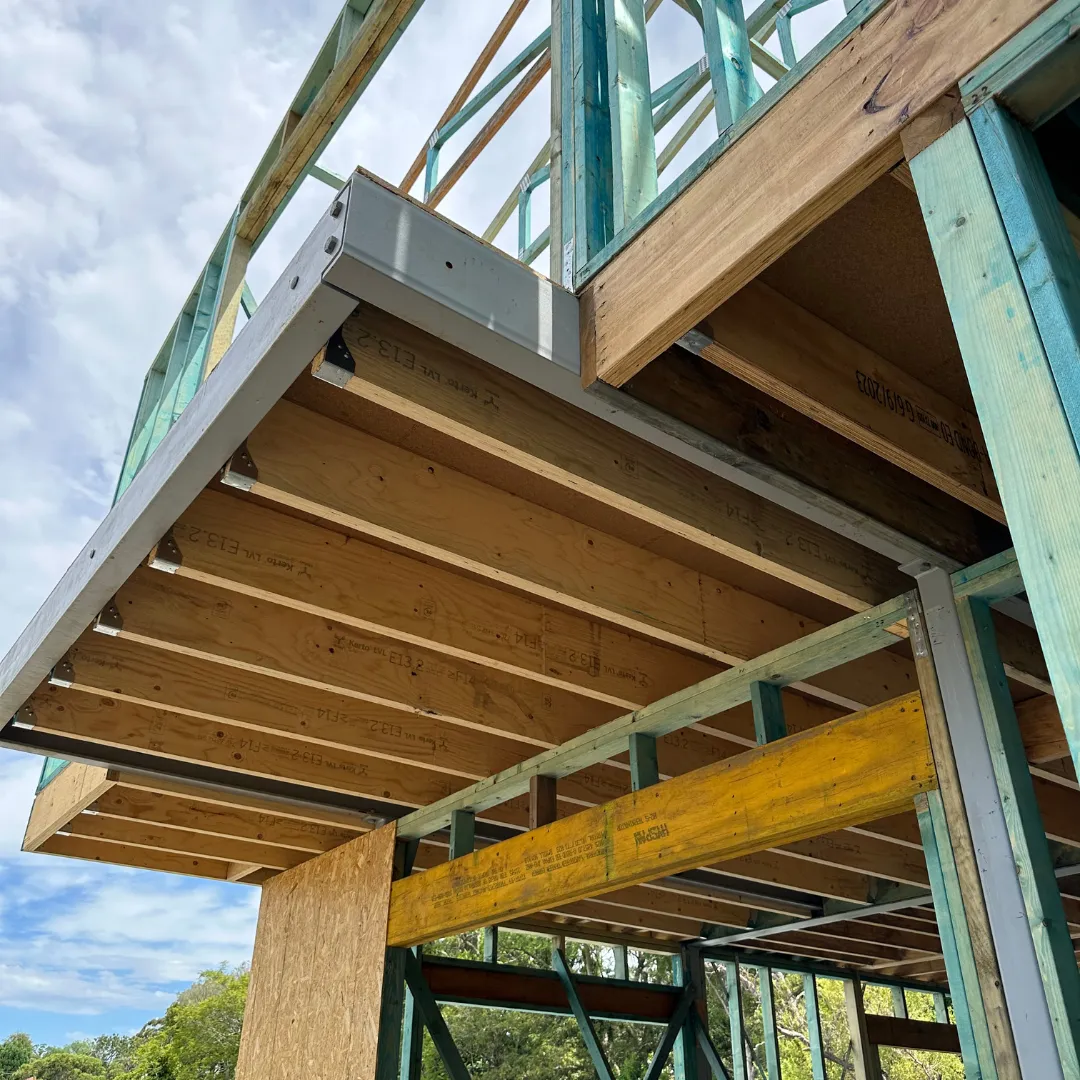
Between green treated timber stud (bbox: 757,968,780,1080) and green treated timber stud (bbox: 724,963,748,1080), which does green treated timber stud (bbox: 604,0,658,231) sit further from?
green treated timber stud (bbox: 757,968,780,1080)

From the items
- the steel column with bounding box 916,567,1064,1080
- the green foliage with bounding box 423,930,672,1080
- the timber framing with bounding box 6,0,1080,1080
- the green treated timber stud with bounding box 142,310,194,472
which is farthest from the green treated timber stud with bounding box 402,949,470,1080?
the green foliage with bounding box 423,930,672,1080

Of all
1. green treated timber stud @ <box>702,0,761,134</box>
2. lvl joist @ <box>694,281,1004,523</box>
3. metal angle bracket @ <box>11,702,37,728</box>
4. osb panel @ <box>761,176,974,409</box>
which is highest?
green treated timber stud @ <box>702,0,761,134</box>

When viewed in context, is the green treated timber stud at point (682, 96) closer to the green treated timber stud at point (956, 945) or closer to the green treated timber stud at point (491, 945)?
the green treated timber stud at point (956, 945)

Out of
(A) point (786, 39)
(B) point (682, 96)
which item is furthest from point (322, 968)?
(A) point (786, 39)

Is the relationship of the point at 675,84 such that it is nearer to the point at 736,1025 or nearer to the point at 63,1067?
the point at 736,1025

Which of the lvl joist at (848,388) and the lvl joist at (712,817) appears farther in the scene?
the lvl joist at (712,817)

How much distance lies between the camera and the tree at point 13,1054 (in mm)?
35594

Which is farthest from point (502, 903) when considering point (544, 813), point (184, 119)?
point (184, 119)

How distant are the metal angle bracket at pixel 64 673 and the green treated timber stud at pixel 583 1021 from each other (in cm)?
454

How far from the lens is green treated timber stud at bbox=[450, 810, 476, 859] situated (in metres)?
4.70

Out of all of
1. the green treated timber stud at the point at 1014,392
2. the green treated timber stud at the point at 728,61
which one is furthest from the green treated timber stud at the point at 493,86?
the green treated timber stud at the point at 1014,392

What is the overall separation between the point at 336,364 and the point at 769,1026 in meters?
8.45

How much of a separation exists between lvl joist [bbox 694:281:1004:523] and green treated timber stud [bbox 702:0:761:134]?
0.43 meters

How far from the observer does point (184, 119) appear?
4316 centimetres
